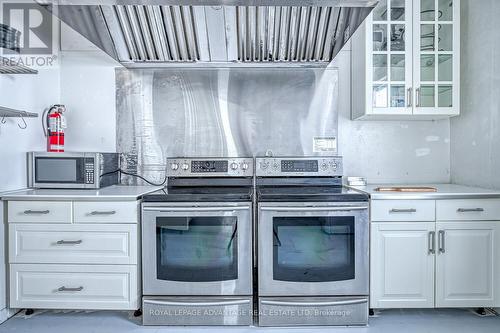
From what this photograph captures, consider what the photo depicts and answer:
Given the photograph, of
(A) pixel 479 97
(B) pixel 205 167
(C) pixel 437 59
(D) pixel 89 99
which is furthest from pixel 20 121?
(A) pixel 479 97

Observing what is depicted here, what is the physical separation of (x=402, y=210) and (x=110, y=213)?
198 centimetres

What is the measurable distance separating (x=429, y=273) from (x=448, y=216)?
411mm

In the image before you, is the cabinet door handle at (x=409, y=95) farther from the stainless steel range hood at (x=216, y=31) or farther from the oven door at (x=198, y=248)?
the oven door at (x=198, y=248)

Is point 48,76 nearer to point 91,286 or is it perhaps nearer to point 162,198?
point 162,198

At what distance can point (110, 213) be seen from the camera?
82.8 inches

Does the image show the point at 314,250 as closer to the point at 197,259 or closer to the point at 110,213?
the point at 197,259

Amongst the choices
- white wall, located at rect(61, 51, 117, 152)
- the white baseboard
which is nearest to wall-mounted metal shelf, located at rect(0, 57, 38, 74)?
white wall, located at rect(61, 51, 117, 152)

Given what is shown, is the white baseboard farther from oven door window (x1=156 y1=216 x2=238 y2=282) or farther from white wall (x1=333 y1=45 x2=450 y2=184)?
white wall (x1=333 y1=45 x2=450 y2=184)

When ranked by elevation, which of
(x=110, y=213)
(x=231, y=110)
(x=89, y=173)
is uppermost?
(x=231, y=110)

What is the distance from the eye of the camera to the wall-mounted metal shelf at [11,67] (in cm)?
209

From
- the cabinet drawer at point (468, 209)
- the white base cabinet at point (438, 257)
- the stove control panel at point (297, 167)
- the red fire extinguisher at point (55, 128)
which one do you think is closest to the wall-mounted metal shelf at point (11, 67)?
the red fire extinguisher at point (55, 128)

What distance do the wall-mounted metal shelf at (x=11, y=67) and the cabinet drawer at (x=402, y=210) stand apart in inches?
102

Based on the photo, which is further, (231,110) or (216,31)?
(231,110)

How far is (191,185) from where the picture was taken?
8.62 ft
